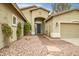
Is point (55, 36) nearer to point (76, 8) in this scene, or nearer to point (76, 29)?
point (76, 29)

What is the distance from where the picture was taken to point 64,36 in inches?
624

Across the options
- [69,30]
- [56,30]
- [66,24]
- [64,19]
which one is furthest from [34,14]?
[69,30]

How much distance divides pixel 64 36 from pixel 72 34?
0.80 metres

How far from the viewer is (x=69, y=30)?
15.8m

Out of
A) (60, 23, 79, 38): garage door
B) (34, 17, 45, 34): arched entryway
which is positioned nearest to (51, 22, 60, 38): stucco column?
(60, 23, 79, 38): garage door

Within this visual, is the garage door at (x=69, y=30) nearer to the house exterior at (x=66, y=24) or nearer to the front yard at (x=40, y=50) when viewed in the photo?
the house exterior at (x=66, y=24)

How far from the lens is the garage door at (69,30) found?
52.0 ft

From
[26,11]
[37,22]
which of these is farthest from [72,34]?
[37,22]

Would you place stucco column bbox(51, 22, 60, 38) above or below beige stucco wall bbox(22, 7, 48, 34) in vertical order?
below

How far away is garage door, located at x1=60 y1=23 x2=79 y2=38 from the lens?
1584cm

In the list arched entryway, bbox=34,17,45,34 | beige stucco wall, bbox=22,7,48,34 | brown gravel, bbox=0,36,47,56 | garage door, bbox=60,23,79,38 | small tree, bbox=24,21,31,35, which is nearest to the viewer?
brown gravel, bbox=0,36,47,56

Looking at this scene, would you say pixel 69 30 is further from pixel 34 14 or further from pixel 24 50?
pixel 24 50

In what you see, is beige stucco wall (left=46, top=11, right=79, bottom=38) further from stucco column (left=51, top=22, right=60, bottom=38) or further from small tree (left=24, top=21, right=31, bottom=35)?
small tree (left=24, top=21, right=31, bottom=35)

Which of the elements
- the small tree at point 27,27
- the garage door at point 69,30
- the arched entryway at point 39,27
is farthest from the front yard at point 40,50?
the arched entryway at point 39,27
